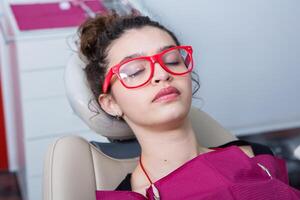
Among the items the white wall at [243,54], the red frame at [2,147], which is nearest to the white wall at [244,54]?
the white wall at [243,54]

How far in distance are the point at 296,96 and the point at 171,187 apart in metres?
1.08

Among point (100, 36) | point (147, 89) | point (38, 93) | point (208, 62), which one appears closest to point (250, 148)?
point (147, 89)

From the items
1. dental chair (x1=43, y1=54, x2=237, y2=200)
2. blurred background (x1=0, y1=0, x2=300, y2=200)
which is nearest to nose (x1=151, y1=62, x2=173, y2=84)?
dental chair (x1=43, y1=54, x2=237, y2=200)

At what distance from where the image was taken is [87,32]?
1.29 metres

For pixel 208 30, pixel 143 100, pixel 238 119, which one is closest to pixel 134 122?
pixel 143 100

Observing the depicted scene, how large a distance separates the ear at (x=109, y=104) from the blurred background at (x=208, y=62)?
0.46 m

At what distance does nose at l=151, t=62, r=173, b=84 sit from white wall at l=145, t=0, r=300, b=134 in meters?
Result: 0.59

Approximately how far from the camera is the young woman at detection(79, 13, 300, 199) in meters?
1.09

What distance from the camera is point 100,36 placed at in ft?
4.10

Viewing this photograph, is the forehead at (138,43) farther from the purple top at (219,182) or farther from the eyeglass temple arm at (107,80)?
the purple top at (219,182)

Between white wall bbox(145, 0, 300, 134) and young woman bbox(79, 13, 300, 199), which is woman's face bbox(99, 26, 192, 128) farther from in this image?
white wall bbox(145, 0, 300, 134)

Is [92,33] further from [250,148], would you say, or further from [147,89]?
[250,148]

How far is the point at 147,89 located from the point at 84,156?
9.8 inches

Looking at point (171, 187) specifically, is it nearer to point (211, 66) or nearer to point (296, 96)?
point (211, 66)
